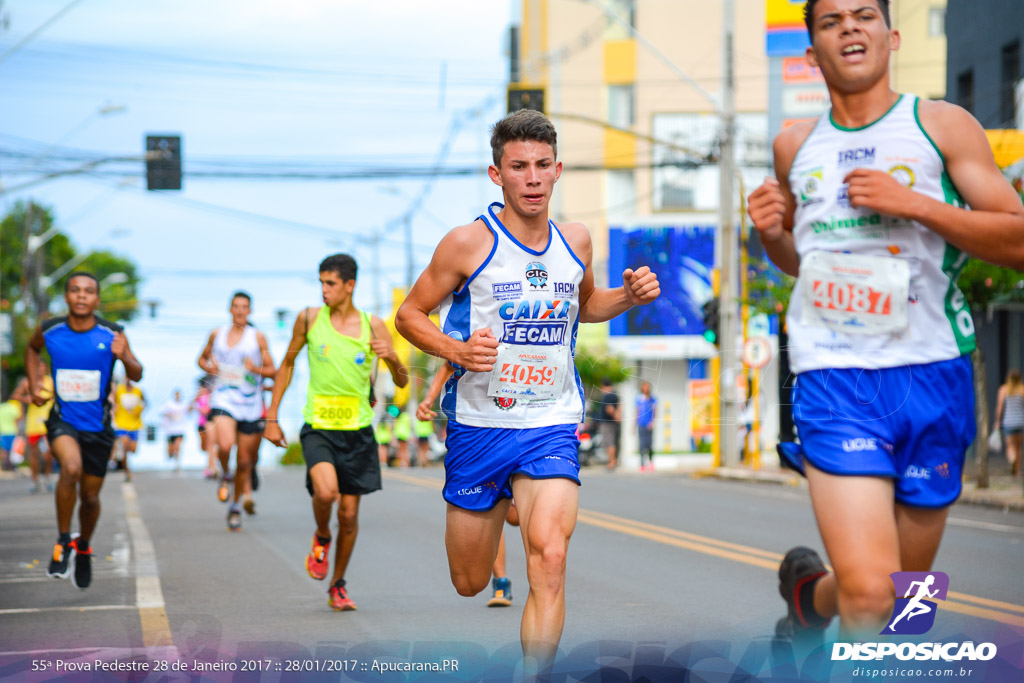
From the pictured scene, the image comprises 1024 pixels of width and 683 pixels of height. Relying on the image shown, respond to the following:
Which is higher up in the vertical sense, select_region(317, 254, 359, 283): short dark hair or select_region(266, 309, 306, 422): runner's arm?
select_region(317, 254, 359, 283): short dark hair

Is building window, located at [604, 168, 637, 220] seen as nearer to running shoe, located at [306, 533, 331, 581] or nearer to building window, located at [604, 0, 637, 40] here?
building window, located at [604, 0, 637, 40]

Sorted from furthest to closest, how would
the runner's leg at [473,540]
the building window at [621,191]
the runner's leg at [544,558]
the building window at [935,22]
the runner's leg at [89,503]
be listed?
the building window at [621,191] → the building window at [935,22] → the runner's leg at [89,503] → the runner's leg at [473,540] → the runner's leg at [544,558]

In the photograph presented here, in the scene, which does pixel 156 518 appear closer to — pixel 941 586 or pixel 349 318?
pixel 349 318

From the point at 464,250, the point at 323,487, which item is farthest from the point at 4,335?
the point at 464,250

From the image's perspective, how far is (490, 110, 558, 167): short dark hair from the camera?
5.35 meters

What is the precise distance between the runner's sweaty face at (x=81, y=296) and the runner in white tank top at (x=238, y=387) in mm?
3458

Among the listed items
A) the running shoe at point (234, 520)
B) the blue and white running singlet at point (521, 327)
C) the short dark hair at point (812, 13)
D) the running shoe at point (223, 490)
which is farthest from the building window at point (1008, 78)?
the short dark hair at point (812, 13)

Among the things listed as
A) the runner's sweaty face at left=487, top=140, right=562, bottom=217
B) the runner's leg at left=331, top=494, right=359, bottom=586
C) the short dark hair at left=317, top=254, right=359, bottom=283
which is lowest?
the runner's leg at left=331, top=494, right=359, bottom=586

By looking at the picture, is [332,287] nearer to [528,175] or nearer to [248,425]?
[528,175]

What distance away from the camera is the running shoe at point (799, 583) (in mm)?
5293

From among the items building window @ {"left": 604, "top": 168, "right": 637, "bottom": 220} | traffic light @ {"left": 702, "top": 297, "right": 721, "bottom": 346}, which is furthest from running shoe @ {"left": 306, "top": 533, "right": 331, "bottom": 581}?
building window @ {"left": 604, "top": 168, "right": 637, "bottom": 220}

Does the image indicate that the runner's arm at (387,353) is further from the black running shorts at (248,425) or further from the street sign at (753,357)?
the black running shorts at (248,425)

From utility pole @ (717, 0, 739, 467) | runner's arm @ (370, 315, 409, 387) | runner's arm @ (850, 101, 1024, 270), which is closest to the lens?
runner's arm @ (850, 101, 1024, 270)

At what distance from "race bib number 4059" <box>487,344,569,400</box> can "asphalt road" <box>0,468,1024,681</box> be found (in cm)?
126
